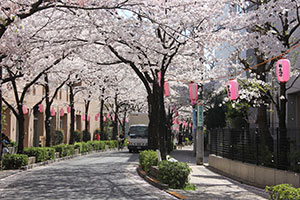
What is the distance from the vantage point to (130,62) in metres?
20.5

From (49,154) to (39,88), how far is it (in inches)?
700

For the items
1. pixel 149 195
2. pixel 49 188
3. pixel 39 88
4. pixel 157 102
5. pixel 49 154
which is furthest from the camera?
pixel 39 88

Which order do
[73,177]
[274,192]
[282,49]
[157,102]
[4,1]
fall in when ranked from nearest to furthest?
[274,192] < [4,1] < [282,49] < [73,177] < [157,102]

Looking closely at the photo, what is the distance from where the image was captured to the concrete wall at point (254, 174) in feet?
43.6

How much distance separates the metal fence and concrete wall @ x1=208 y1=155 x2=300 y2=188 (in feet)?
0.76

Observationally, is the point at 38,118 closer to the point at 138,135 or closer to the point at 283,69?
the point at 138,135

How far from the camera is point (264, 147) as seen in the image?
16125 mm

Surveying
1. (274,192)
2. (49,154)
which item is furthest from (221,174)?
(274,192)

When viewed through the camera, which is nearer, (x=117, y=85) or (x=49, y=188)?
(x=49, y=188)

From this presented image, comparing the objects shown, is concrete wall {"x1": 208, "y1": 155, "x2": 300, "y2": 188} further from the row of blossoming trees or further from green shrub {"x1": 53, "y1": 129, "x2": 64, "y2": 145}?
green shrub {"x1": 53, "y1": 129, "x2": 64, "y2": 145}

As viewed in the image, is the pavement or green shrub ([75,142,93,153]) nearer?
the pavement

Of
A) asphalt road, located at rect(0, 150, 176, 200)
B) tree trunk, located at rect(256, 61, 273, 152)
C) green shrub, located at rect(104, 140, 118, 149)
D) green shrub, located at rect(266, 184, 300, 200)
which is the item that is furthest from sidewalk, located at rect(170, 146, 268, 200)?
green shrub, located at rect(104, 140, 118, 149)

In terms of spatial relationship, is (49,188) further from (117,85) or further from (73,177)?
(117,85)

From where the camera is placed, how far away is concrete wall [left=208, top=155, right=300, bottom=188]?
13.3 metres
